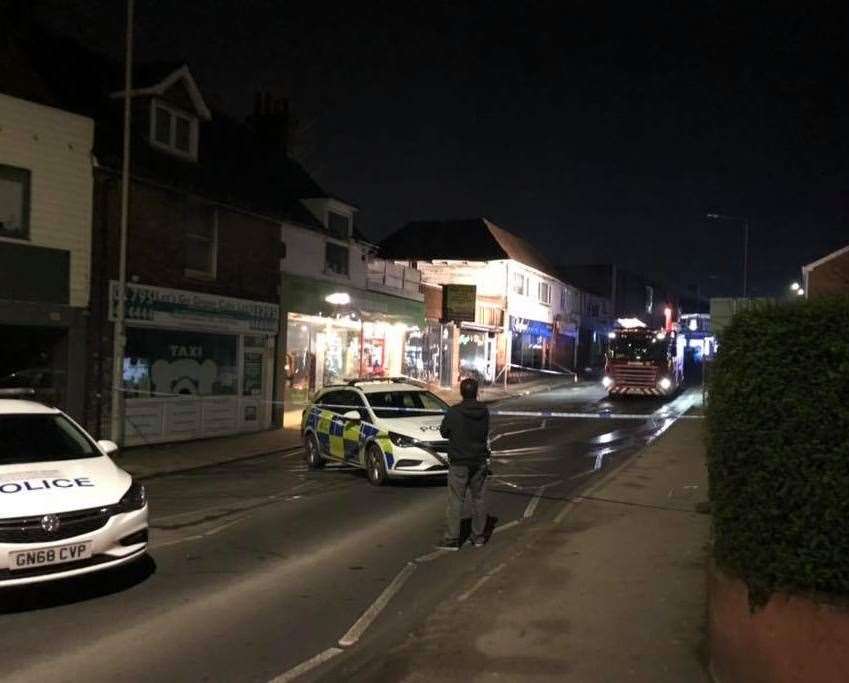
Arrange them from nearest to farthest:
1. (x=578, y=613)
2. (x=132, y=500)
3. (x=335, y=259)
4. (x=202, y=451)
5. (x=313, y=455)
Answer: (x=578, y=613) → (x=132, y=500) → (x=313, y=455) → (x=202, y=451) → (x=335, y=259)

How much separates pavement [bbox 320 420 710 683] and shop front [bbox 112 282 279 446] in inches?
434

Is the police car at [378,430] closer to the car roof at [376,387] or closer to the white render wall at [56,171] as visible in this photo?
the car roof at [376,387]

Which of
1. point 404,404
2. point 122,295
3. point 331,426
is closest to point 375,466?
point 404,404

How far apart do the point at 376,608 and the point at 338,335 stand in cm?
2025

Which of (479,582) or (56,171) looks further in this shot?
(56,171)

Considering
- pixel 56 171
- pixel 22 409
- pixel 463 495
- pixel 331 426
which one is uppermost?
pixel 56 171

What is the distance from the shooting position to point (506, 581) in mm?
7039

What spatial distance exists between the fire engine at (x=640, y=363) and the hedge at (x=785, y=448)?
2858cm

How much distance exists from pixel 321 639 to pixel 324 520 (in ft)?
14.1

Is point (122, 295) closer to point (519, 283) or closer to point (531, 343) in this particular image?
point (519, 283)

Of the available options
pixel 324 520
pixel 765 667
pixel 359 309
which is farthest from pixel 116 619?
pixel 359 309

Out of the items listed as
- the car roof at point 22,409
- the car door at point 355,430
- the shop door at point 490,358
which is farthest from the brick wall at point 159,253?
the shop door at point 490,358

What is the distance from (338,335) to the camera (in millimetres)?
26781

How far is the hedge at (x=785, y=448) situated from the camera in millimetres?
4078
